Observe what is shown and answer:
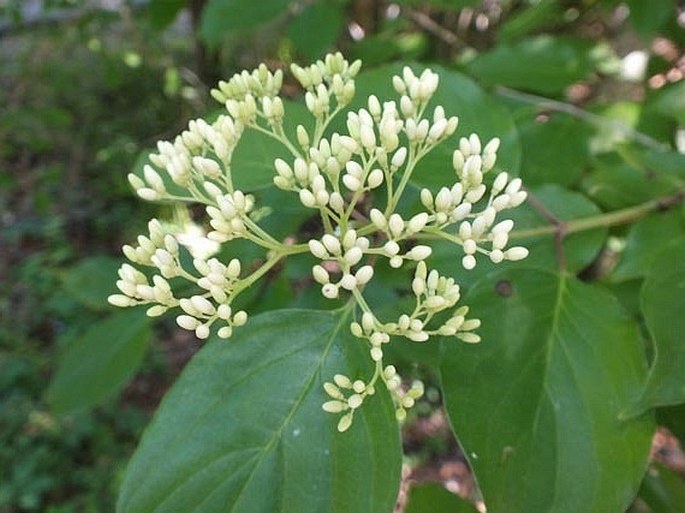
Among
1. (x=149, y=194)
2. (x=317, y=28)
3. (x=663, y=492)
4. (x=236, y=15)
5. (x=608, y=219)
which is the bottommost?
(x=663, y=492)

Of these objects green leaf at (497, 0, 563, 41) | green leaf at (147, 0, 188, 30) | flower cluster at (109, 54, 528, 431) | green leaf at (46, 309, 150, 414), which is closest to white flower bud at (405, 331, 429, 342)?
flower cluster at (109, 54, 528, 431)

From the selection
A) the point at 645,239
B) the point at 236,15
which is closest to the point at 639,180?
the point at 645,239

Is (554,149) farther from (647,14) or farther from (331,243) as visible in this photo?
(331,243)

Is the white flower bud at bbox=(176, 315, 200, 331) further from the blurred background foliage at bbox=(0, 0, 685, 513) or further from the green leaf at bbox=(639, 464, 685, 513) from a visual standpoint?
the green leaf at bbox=(639, 464, 685, 513)

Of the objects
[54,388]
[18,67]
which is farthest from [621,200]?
[18,67]

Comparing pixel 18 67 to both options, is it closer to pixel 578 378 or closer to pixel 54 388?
pixel 54 388
